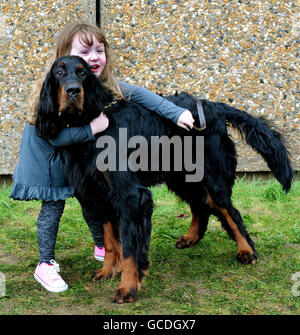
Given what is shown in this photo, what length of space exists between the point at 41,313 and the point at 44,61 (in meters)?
2.99

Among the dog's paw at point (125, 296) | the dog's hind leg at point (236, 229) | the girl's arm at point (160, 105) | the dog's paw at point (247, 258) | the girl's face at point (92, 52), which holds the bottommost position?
the dog's paw at point (247, 258)

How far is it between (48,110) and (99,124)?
282 millimetres

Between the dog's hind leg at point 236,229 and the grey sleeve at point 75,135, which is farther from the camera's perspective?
the dog's hind leg at point 236,229

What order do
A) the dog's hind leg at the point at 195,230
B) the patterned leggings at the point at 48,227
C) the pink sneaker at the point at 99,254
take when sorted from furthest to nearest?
the dog's hind leg at the point at 195,230
the pink sneaker at the point at 99,254
the patterned leggings at the point at 48,227

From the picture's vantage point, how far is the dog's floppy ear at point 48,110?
2.28 meters

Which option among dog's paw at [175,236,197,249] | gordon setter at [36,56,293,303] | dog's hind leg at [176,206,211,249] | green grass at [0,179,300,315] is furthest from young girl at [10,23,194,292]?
dog's paw at [175,236,197,249]

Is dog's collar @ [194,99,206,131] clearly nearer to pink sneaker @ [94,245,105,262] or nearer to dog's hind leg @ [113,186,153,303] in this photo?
dog's hind leg @ [113,186,153,303]

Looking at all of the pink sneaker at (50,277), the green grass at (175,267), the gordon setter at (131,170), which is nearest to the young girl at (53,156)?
the pink sneaker at (50,277)

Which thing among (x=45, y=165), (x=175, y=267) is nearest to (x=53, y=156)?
(x=45, y=165)

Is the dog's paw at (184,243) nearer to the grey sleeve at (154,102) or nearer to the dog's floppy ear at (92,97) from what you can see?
the grey sleeve at (154,102)

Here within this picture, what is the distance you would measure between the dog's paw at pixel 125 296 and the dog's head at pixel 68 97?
36.9 inches

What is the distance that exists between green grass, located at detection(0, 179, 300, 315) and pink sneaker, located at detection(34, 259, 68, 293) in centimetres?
5

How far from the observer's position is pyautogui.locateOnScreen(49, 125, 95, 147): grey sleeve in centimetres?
233

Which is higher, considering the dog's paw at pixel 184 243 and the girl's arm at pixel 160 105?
the girl's arm at pixel 160 105
